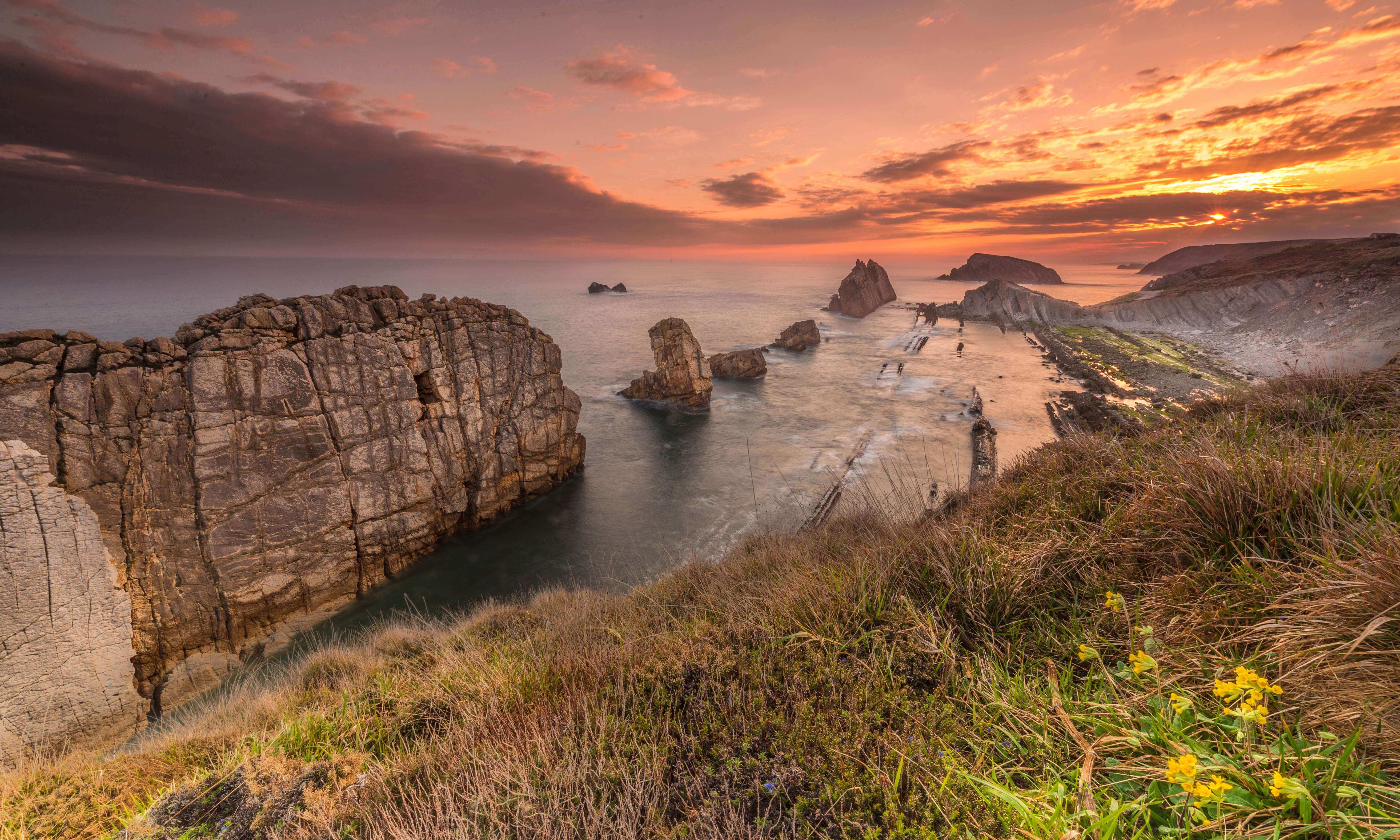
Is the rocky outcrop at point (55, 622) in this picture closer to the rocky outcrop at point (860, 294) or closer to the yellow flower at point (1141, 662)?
the yellow flower at point (1141, 662)

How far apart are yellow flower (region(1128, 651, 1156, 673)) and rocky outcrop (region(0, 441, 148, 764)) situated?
16201mm

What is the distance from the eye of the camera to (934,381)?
42.6 meters

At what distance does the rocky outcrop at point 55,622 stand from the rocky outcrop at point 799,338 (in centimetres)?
5544

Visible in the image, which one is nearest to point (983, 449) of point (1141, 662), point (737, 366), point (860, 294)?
point (737, 366)

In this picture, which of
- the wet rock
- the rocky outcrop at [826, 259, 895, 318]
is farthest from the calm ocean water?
the rocky outcrop at [826, 259, 895, 318]

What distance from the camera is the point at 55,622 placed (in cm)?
1002

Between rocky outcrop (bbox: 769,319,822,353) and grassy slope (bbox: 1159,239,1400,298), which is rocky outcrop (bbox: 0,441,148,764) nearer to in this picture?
rocky outcrop (bbox: 769,319,822,353)

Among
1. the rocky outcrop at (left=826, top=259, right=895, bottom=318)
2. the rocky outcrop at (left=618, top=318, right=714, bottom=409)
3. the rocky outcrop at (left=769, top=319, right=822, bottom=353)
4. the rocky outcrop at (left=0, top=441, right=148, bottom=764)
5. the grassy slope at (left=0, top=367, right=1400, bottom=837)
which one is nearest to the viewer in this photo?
the grassy slope at (left=0, top=367, right=1400, bottom=837)

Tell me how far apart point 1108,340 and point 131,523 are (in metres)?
74.1

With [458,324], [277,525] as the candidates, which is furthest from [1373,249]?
[277,525]

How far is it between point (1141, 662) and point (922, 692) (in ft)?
4.15

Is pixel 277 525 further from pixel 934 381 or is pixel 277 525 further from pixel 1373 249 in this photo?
pixel 1373 249

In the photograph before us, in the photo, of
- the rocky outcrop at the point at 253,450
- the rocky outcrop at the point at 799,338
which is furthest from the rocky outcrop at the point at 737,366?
the rocky outcrop at the point at 253,450

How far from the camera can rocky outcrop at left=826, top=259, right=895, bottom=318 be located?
9931 centimetres
